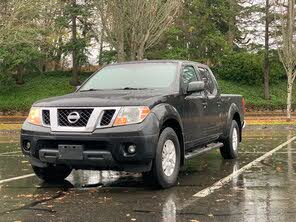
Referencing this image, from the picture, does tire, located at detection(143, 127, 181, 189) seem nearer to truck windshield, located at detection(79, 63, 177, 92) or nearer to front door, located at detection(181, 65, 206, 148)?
front door, located at detection(181, 65, 206, 148)

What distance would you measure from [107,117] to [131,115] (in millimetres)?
319

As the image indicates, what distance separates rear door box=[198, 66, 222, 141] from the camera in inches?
348

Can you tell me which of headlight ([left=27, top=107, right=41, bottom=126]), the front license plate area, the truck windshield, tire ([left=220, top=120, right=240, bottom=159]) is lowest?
tire ([left=220, top=120, right=240, bottom=159])

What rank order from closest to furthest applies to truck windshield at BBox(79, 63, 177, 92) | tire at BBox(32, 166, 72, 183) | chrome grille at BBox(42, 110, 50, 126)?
1. chrome grille at BBox(42, 110, 50, 126)
2. tire at BBox(32, 166, 72, 183)
3. truck windshield at BBox(79, 63, 177, 92)

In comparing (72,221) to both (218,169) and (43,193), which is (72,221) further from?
(218,169)

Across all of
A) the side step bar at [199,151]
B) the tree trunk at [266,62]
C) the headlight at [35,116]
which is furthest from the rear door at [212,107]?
the tree trunk at [266,62]

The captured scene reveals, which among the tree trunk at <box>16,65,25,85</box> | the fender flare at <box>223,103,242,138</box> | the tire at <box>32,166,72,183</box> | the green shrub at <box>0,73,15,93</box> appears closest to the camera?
the tire at <box>32,166,72,183</box>

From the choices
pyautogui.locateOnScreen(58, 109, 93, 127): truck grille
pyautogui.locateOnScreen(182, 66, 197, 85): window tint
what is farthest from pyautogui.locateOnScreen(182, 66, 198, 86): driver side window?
pyautogui.locateOnScreen(58, 109, 93, 127): truck grille

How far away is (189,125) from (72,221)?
3150 mm

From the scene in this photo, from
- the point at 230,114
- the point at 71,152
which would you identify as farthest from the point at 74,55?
the point at 71,152

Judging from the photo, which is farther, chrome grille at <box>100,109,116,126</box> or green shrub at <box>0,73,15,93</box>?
green shrub at <box>0,73,15,93</box>

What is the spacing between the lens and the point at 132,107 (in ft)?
21.6

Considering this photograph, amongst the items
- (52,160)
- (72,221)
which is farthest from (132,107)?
(72,221)

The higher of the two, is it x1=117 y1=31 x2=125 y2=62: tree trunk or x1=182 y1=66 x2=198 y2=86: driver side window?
x1=117 y1=31 x2=125 y2=62: tree trunk
